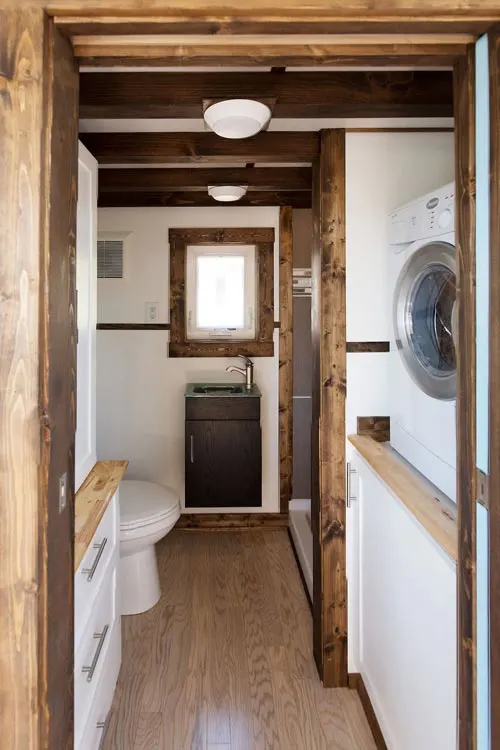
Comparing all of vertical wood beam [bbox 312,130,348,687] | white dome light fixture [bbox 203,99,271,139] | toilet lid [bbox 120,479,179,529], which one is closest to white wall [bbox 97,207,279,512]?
toilet lid [bbox 120,479,179,529]

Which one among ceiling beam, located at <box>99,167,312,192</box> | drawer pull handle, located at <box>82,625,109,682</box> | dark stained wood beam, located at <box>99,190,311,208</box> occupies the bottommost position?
drawer pull handle, located at <box>82,625,109,682</box>

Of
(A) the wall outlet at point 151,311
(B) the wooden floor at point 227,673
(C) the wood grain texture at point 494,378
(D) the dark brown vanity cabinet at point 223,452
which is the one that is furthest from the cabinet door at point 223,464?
(C) the wood grain texture at point 494,378

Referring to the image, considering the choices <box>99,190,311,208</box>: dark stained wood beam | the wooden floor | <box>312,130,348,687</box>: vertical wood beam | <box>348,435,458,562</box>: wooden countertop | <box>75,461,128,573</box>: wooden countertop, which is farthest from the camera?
<box>99,190,311,208</box>: dark stained wood beam

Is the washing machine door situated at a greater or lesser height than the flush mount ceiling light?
lesser

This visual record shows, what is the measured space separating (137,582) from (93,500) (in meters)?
1.14

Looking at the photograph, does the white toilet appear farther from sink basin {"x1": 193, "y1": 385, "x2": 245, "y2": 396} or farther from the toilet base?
sink basin {"x1": 193, "y1": 385, "x2": 245, "y2": 396}

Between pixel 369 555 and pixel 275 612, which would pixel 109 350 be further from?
pixel 369 555

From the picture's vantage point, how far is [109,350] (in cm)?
376

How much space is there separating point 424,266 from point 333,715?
1.64m

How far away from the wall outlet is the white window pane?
28 cm

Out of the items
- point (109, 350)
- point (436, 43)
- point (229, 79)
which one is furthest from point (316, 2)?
point (109, 350)

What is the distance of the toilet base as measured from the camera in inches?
105

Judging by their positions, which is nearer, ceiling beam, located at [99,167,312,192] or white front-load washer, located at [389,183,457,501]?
white front-load washer, located at [389,183,457,501]

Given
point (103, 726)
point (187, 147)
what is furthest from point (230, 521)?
point (187, 147)
